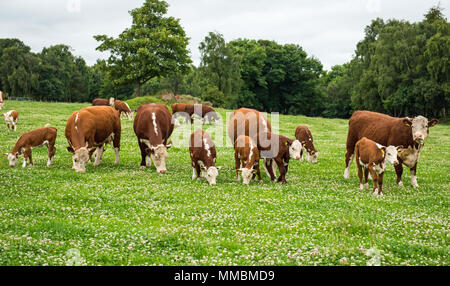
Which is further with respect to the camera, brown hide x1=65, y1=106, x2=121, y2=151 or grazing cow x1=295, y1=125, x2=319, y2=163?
grazing cow x1=295, y1=125, x2=319, y2=163

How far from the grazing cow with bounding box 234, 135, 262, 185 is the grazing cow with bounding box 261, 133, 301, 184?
0.57 metres

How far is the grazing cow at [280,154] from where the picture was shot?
14.6 meters

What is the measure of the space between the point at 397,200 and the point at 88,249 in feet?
29.6

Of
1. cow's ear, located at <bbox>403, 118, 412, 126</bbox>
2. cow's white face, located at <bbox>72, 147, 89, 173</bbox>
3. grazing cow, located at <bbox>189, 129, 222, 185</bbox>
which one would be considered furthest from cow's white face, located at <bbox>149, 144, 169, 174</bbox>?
cow's ear, located at <bbox>403, 118, 412, 126</bbox>

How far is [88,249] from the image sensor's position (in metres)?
7.30

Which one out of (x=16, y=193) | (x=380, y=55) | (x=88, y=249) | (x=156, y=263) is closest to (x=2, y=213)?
(x=16, y=193)

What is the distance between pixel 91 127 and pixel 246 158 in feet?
22.1

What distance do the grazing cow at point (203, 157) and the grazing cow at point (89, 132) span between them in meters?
4.23

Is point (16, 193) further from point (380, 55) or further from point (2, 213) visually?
point (380, 55)

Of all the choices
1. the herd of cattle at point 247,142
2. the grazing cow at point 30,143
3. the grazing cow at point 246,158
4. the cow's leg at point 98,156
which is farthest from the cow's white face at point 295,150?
the grazing cow at point 30,143

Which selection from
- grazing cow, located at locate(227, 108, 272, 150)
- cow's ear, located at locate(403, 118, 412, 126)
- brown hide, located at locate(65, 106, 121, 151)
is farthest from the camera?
brown hide, located at locate(65, 106, 121, 151)

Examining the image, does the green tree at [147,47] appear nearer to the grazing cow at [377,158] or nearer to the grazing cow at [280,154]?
the grazing cow at [280,154]

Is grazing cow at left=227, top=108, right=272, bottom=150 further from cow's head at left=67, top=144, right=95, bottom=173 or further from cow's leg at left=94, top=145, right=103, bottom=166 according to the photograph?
cow's head at left=67, top=144, right=95, bottom=173

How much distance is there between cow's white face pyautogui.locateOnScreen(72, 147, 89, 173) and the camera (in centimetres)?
1509
